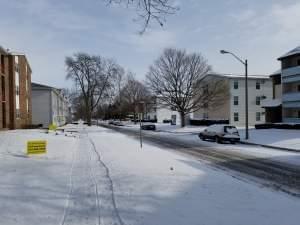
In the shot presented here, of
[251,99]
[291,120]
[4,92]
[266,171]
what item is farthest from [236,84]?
[266,171]

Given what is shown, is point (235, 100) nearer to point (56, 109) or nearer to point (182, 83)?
point (182, 83)

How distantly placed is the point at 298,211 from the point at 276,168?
7283 millimetres

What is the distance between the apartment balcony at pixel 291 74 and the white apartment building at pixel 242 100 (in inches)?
683

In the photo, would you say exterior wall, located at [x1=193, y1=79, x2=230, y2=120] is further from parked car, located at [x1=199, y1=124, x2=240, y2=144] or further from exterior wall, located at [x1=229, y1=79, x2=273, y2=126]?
parked car, located at [x1=199, y1=124, x2=240, y2=144]

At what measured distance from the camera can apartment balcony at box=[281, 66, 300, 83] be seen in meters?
40.8

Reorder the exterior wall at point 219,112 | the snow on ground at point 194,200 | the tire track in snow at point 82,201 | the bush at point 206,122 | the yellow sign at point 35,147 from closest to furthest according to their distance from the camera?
the tire track in snow at point 82,201 → the snow on ground at point 194,200 → the yellow sign at point 35,147 → the bush at point 206,122 → the exterior wall at point 219,112

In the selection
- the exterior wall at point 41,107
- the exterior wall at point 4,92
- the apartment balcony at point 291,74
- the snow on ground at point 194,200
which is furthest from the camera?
the exterior wall at point 41,107

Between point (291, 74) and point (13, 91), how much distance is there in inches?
1410

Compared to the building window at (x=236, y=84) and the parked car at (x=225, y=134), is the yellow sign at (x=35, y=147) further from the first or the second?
the building window at (x=236, y=84)

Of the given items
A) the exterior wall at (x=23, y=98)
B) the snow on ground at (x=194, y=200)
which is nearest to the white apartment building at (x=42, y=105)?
the exterior wall at (x=23, y=98)

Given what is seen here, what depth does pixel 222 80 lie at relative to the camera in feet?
184

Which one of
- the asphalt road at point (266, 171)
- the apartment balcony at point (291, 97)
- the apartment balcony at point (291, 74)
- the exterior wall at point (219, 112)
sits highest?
the apartment balcony at point (291, 74)

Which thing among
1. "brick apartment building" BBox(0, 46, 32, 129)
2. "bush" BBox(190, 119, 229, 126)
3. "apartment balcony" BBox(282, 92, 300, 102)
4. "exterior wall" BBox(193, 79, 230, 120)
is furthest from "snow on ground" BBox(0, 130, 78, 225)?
"exterior wall" BBox(193, 79, 230, 120)

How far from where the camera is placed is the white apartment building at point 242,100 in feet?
204
